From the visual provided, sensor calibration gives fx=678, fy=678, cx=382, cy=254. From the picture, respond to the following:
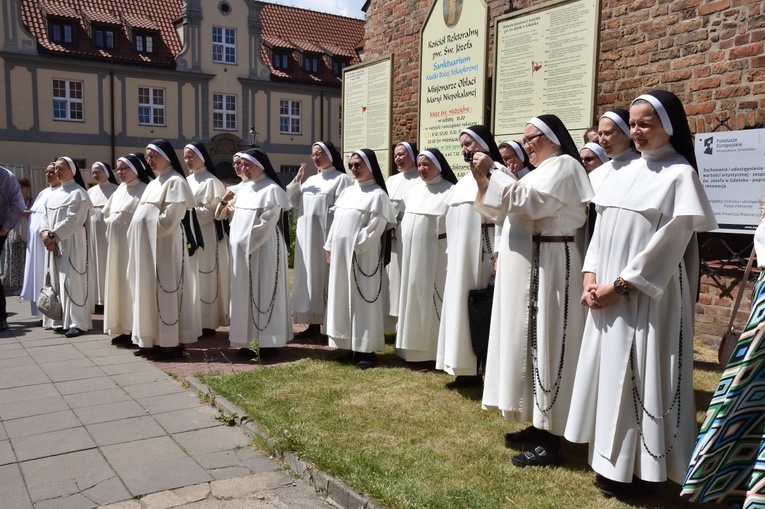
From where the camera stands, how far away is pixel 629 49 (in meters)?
7.68

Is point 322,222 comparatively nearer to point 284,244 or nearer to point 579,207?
point 284,244

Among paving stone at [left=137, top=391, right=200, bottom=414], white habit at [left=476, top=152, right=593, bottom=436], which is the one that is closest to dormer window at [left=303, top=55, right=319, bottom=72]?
paving stone at [left=137, top=391, right=200, bottom=414]

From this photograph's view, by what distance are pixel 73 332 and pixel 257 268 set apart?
2956mm

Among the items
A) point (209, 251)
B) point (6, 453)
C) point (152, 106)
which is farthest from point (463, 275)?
point (152, 106)

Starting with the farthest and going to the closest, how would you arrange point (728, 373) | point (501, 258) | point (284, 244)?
point (284, 244) → point (501, 258) → point (728, 373)

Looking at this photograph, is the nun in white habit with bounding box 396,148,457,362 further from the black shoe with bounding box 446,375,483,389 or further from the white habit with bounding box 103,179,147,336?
the white habit with bounding box 103,179,147,336

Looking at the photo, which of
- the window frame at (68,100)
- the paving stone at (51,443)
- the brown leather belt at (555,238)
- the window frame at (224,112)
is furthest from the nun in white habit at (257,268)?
the window frame at (224,112)

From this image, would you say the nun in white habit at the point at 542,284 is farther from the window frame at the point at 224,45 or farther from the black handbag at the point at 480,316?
the window frame at the point at 224,45

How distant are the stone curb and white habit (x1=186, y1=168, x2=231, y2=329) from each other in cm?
324

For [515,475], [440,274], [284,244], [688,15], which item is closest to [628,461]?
[515,475]

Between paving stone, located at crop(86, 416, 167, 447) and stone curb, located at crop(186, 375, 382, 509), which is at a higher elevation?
stone curb, located at crop(186, 375, 382, 509)

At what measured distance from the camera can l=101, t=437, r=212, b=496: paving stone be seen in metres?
4.19

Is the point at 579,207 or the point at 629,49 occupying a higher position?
the point at 629,49

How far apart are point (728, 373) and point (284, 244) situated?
5280 mm
